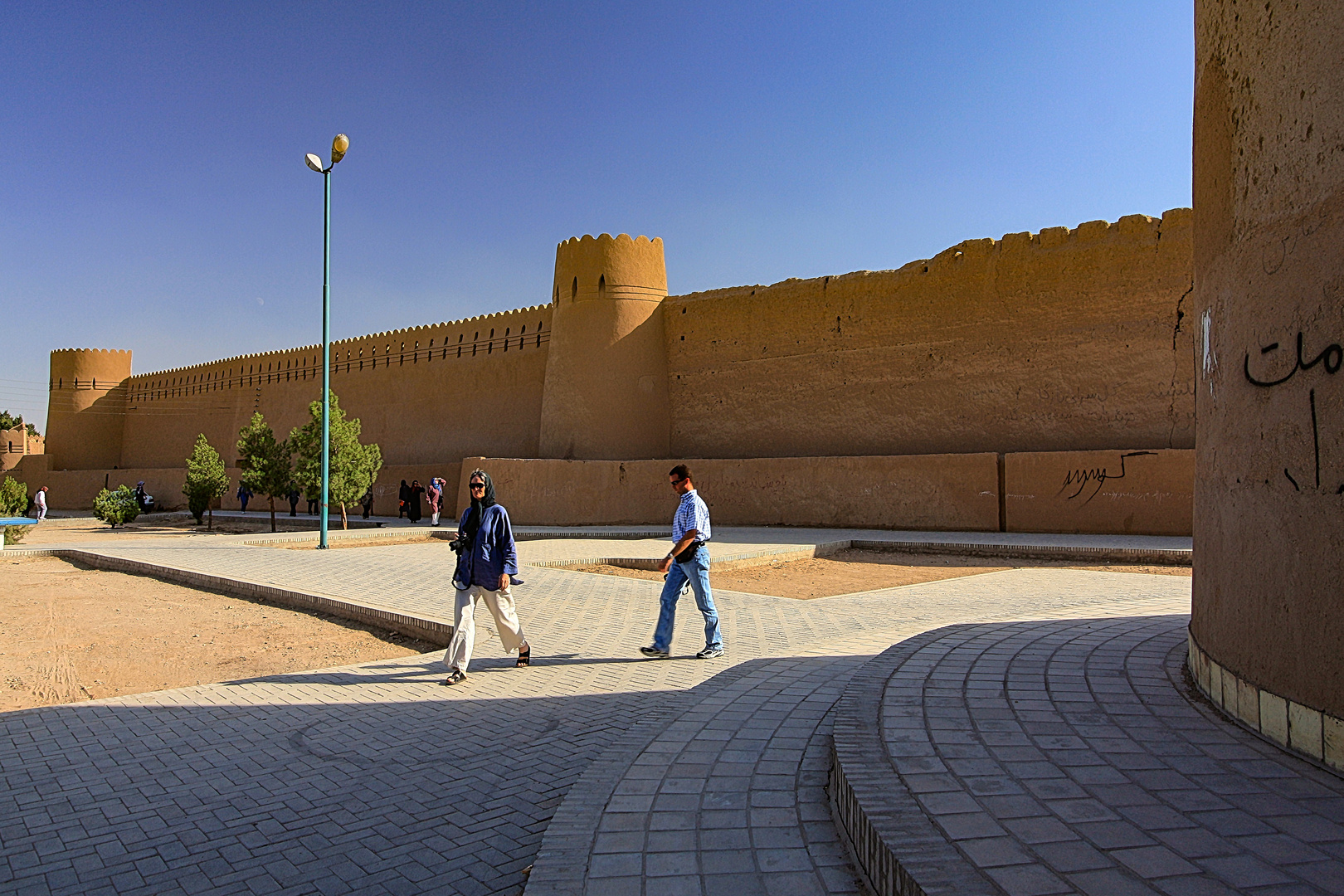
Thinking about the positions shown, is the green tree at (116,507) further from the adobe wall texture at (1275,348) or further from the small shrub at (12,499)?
the adobe wall texture at (1275,348)

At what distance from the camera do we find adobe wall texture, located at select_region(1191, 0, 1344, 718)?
8.52 ft

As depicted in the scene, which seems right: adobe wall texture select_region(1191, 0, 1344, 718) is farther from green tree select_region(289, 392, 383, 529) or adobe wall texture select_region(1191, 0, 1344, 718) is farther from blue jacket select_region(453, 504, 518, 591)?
green tree select_region(289, 392, 383, 529)

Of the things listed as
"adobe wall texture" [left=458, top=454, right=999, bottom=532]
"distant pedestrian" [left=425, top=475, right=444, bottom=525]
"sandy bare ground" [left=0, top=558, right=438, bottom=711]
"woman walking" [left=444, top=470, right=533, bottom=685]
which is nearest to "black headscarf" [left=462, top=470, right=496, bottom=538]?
"woman walking" [left=444, top=470, right=533, bottom=685]

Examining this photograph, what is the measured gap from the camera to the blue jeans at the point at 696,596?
5438mm

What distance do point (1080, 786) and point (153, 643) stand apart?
7.38m

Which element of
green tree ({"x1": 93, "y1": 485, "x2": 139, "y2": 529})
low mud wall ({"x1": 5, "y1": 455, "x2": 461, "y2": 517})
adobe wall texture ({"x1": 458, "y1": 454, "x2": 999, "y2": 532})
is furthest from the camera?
green tree ({"x1": 93, "y1": 485, "x2": 139, "y2": 529})

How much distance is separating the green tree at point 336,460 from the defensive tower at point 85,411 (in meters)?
20.5

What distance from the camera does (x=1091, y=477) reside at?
42.6 ft

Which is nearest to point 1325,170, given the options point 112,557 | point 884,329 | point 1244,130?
point 1244,130

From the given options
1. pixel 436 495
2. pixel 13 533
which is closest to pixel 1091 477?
pixel 436 495

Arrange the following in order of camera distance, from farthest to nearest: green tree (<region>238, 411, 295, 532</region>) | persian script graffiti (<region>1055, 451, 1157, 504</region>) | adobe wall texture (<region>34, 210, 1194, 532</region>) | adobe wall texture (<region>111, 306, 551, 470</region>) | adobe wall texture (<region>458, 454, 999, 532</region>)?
adobe wall texture (<region>111, 306, 551, 470</region>) < green tree (<region>238, 411, 295, 532</region>) < adobe wall texture (<region>458, 454, 999, 532</region>) < adobe wall texture (<region>34, 210, 1194, 532</region>) < persian script graffiti (<region>1055, 451, 1157, 504</region>)

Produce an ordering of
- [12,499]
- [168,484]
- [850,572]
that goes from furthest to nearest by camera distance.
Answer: [168,484] → [12,499] → [850,572]

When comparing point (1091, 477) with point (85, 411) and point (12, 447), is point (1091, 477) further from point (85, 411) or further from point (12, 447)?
point (12, 447)

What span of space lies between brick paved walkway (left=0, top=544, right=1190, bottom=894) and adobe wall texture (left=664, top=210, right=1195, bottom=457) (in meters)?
8.10
